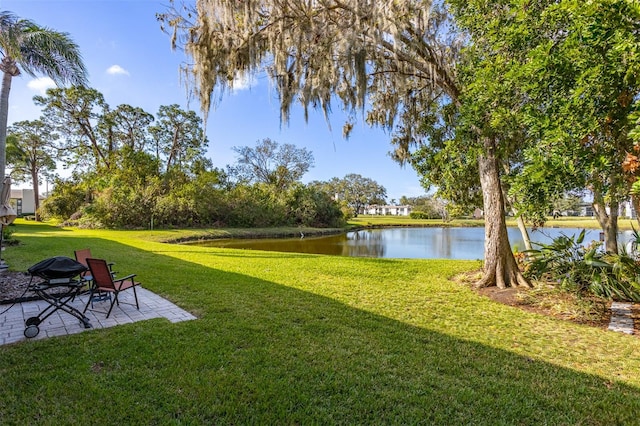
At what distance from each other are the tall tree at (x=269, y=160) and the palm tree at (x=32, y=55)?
24.7 meters

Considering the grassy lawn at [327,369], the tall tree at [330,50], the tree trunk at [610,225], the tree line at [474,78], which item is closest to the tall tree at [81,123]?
the tall tree at [330,50]

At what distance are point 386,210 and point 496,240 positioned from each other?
76.1 meters

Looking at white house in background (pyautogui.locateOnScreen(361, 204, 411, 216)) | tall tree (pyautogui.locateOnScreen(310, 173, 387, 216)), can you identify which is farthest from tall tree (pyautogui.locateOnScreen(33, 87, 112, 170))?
white house in background (pyautogui.locateOnScreen(361, 204, 411, 216))

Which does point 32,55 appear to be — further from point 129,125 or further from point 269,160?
point 269,160

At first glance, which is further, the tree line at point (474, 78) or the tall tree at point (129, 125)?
the tall tree at point (129, 125)

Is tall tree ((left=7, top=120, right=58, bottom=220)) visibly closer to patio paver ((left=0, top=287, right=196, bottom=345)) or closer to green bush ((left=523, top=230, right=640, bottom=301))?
patio paver ((left=0, top=287, right=196, bottom=345))

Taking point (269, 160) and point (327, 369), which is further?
point (269, 160)

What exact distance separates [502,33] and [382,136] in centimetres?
384

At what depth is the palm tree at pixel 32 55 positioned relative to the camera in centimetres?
572

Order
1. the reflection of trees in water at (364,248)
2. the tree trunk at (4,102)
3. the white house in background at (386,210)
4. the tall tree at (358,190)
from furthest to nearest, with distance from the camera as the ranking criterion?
Answer: the white house in background at (386,210) < the tall tree at (358,190) < the reflection of trees in water at (364,248) < the tree trunk at (4,102)

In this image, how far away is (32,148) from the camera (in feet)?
83.0

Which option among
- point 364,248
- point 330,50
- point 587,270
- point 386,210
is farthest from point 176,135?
point 386,210

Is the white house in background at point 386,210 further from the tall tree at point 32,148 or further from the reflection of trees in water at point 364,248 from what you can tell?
the tall tree at point 32,148

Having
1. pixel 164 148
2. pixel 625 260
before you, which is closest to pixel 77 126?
pixel 164 148
